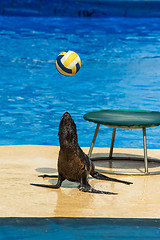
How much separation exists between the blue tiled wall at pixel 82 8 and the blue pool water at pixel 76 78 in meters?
3.60

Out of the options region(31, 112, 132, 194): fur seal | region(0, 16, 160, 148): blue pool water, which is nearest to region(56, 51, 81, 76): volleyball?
region(31, 112, 132, 194): fur seal

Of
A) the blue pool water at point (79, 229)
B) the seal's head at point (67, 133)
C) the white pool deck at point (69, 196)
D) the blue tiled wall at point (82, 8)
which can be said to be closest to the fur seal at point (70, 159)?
the seal's head at point (67, 133)

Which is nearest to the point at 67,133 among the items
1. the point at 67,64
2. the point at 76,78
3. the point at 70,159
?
the point at 70,159

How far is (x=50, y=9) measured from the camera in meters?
31.9

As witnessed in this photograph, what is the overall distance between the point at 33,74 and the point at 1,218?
12828 millimetres

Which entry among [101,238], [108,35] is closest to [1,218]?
[101,238]

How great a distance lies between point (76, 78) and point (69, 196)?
1182 cm

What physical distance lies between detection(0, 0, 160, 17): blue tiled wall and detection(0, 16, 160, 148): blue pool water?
142 inches

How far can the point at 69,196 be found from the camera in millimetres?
5426

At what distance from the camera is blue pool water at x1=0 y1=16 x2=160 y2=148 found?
37.2 feet

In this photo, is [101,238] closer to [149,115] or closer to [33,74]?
[149,115]

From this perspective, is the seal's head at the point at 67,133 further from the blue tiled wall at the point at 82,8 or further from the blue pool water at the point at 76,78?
the blue tiled wall at the point at 82,8

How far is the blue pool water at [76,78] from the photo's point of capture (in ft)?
37.2

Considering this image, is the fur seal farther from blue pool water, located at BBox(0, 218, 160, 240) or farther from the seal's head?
blue pool water, located at BBox(0, 218, 160, 240)
